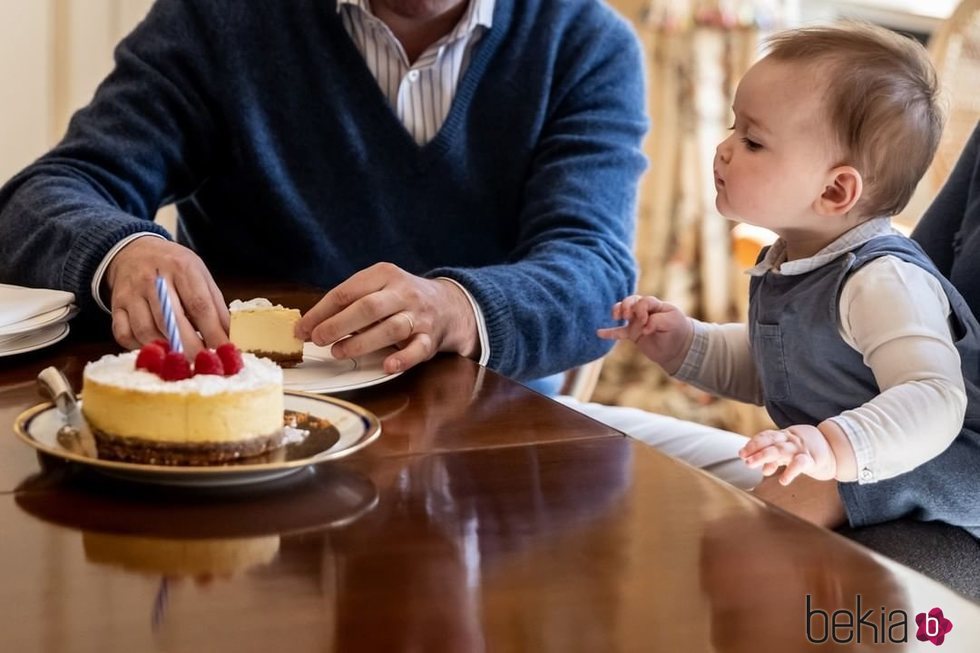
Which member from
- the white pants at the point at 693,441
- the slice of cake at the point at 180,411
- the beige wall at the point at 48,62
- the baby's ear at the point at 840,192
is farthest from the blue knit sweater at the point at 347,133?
the beige wall at the point at 48,62

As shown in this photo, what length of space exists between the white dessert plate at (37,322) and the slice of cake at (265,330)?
19 centimetres

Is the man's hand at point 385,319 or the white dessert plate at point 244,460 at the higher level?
the white dessert plate at point 244,460

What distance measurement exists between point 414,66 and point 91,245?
0.66 metres

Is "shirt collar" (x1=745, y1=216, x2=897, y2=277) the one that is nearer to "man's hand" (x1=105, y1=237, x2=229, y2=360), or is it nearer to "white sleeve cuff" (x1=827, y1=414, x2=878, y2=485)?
"white sleeve cuff" (x1=827, y1=414, x2=878, y2=485)

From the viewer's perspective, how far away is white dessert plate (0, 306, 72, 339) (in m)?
1.16

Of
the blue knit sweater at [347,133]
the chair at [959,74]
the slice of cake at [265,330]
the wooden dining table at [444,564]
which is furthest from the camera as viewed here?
the chair at [959,74]

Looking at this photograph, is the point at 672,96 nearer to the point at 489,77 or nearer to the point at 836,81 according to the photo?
the point at 489,77

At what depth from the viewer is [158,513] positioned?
746mm

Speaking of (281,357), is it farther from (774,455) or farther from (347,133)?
(347,133)

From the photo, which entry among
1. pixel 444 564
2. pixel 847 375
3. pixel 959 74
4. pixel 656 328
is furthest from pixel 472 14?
pixel 444 564

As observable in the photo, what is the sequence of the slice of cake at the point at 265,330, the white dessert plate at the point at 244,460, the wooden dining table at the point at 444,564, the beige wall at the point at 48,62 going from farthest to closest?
the beige wall at the point at 48,62
the slice of cake at the point at 265,330
the white dessert plate at the point at 244,460
the wooden dining table at the point at 444,564

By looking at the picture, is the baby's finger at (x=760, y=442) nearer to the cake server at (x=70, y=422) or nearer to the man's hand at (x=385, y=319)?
the man's hand at (x=385, y=319)

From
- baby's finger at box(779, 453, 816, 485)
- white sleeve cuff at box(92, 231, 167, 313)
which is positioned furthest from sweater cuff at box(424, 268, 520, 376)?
baby's finger at box(779, 453, 816, 485)

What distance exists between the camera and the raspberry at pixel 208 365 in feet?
2.71
